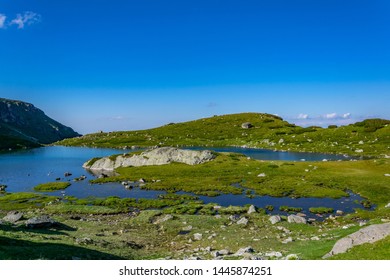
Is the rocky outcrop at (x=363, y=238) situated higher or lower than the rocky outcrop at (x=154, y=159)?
lower

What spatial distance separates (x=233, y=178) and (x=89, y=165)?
55588 millimetres

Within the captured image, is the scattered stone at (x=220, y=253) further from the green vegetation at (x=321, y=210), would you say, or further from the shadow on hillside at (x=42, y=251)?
the green vegetation at (x=321, y=210)

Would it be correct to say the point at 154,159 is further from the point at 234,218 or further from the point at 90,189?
the point at 234,218

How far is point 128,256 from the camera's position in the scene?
102 feet

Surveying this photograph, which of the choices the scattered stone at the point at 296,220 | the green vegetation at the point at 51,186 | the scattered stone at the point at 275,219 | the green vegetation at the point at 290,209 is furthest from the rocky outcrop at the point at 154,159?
the scattered stone at the point at 296,220

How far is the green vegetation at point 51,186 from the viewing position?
78500 millimetres

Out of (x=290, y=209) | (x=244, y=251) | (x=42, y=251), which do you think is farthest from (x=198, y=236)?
(x=290, y=209)

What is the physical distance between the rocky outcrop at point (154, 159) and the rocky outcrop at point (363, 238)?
7976cm

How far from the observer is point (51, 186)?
81125 millimetres

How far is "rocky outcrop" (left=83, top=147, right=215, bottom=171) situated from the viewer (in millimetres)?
107062

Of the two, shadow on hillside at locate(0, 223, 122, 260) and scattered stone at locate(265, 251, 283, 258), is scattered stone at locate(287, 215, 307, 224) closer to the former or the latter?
scattered stone at locate(265, 251, 283, 258)

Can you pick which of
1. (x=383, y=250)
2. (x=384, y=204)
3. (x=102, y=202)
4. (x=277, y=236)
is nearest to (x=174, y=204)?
(x=102, y=202)
